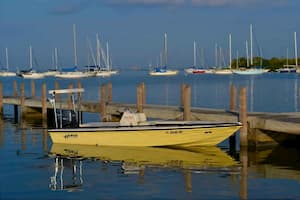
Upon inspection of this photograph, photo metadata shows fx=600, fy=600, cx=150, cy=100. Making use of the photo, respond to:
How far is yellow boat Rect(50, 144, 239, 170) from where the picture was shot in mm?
21703

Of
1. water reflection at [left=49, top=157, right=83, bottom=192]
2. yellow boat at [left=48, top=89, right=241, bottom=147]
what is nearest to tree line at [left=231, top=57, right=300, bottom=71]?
yellow boat at [left=48, top=89, right=241, bottom=147]

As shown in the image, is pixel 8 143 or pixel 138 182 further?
pixel 8 143

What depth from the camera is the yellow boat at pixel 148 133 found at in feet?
79.1

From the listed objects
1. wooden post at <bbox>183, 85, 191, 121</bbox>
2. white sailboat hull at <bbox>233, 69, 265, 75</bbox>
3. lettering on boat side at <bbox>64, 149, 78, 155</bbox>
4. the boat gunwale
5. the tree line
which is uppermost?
the tree line

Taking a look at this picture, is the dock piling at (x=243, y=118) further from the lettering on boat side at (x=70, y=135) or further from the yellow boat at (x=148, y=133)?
the lettering on boat side at (x=70, y=135)

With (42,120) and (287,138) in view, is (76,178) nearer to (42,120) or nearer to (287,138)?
(287,138)

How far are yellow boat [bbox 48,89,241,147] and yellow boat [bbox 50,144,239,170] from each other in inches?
10.2

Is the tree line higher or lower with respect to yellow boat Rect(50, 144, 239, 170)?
higher

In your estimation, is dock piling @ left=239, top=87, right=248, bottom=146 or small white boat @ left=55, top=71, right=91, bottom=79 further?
small white boat @ left=55, top=71, right=91, bottom=79

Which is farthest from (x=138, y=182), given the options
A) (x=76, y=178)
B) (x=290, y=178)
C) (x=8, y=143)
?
(x=8, y=143)

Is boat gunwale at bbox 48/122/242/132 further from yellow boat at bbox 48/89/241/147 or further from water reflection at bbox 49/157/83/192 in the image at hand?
water reflection at bbox 49/157/83/192

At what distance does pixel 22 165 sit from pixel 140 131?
16.5 feet

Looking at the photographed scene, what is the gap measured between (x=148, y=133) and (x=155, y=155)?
Answer: 125 cm

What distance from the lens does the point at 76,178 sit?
19.6 metres
